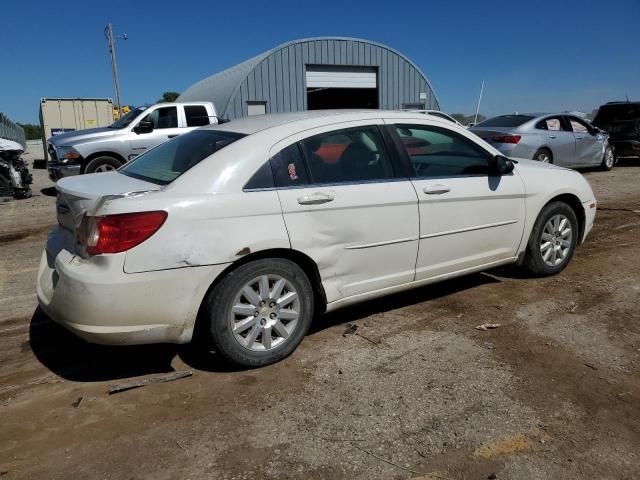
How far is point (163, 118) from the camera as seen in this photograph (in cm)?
1205

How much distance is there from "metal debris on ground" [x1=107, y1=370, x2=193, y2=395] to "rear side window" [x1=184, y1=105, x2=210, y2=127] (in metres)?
9.30

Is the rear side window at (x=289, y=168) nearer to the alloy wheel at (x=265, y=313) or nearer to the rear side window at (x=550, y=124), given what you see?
the alloy wheel at (x=265, y=313)

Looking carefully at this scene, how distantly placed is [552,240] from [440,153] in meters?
1.53

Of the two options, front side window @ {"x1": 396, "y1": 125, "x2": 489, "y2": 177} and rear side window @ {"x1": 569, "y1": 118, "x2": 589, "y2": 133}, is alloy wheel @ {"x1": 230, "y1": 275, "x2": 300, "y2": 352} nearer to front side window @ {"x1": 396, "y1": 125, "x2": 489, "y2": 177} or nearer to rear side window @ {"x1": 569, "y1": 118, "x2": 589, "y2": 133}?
front side window @ {"x1": 396, "y1": 125, "x2": 489, "y2": 177}

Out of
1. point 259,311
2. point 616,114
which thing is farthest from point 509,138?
point 259,311

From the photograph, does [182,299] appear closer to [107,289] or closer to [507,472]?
[107,289]

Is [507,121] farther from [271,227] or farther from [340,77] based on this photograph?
[340,77]

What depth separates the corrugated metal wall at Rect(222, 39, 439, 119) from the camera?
24.4 meters

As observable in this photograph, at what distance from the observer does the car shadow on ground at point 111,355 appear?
140 inches

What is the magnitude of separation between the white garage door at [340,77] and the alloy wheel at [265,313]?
2327 cm

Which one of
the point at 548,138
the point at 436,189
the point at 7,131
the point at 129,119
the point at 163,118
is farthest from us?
→ the point at 7,131

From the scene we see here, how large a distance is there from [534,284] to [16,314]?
448 centimetres

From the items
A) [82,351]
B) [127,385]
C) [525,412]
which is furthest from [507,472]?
[82,351]

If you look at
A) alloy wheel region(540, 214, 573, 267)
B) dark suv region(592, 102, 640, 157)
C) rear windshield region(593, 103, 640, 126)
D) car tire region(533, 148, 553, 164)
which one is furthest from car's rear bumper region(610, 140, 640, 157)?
alloy wheel region(540, 214, 573, 267)
